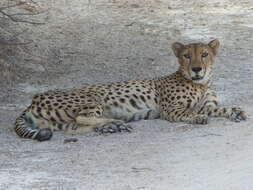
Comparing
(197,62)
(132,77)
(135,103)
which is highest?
(197,62)

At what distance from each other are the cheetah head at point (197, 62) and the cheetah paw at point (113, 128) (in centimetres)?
124

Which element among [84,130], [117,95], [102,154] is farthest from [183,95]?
[102,154]

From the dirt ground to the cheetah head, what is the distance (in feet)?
1.69

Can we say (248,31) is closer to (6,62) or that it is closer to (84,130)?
(6,62)

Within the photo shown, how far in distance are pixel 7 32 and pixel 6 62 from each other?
106cm

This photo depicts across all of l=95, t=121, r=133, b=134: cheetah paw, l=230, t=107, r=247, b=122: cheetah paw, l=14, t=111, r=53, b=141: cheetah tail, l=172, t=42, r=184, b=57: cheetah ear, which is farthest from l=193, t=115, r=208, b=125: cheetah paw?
l=14, t=111, r=53, b=141: cheetah tail

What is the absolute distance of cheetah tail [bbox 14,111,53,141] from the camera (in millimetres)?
8227

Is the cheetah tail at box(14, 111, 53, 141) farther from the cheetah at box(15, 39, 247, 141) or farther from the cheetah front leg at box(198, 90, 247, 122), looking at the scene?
the cheetah front leg at box(198, 90, 247, 122)

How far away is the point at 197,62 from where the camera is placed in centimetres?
933

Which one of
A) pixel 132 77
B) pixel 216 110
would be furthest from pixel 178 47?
pixel 132 77

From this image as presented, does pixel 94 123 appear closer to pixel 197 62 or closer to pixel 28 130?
pixel 28 130

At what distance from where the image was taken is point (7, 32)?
40.7 ft

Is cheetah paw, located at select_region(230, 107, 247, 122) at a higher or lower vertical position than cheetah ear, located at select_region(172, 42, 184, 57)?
lower

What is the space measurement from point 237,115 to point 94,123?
1461 millimetres
